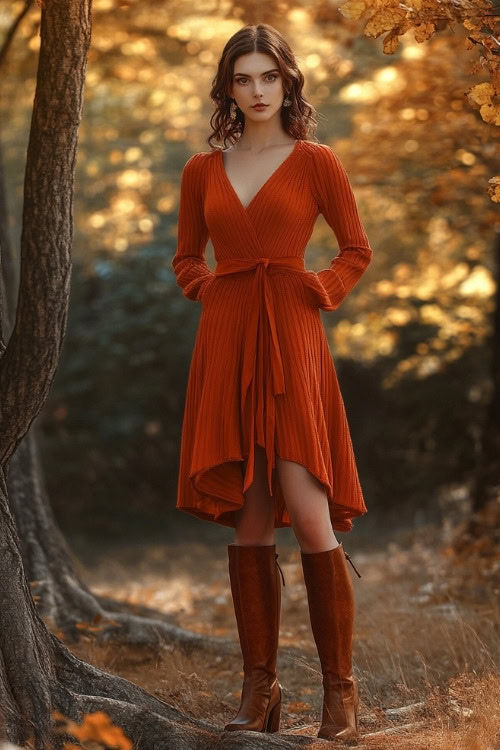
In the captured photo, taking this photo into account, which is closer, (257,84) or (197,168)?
(257,84)

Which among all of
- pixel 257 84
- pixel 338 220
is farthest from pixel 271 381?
pixel 257 84

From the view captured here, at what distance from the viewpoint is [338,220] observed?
10.1 feet

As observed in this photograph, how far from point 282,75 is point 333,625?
159 centimetres

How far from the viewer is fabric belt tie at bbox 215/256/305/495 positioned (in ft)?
9.56

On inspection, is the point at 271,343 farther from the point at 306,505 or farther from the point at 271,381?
the point at 306,505

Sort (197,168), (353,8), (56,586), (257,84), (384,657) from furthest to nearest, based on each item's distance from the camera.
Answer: (56,586), (384,657), (197,168), (257,84), (353,8)

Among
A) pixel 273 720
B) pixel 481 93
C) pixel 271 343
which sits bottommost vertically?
pixel 273 720

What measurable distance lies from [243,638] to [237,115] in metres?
1.58

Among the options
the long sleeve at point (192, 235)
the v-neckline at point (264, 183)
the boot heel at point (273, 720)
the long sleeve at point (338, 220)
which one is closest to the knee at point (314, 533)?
the boot heel at point (273, 720)

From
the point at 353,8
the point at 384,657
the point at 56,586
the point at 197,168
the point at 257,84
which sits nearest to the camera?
the point at 353,8

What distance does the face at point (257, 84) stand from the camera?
3.00 m

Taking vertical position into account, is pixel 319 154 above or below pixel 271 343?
above

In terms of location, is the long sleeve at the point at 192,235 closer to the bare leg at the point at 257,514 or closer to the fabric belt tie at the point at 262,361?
the fabric belt tie at the point at 262,361

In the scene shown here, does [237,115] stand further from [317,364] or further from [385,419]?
[385,419]
